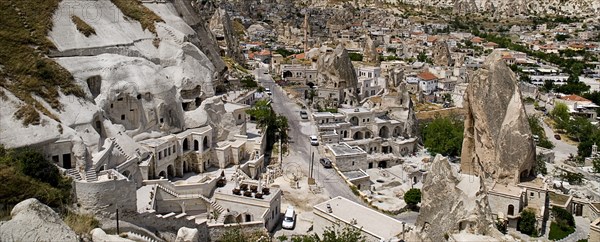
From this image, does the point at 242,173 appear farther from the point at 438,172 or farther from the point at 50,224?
the point at 50,224

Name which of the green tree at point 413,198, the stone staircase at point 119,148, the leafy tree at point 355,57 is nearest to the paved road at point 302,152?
the green tree at point 413,198

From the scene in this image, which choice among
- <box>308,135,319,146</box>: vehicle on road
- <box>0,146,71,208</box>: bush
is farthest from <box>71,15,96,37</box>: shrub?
<box>308,135,319,146</box>: vehicle on road

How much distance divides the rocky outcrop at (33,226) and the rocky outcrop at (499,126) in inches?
1127

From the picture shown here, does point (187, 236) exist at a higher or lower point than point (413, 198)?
higher

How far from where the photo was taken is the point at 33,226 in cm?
1490

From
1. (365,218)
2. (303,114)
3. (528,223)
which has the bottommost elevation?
(528,223)

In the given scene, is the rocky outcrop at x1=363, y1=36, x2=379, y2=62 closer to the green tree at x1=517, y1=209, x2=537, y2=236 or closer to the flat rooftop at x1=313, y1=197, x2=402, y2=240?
the green tree at x1=517, y1=209, x2=537, y2=236

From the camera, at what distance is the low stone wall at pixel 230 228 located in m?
29.6

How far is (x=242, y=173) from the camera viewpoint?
1484 inches

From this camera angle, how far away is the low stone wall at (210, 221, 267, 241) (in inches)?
1166

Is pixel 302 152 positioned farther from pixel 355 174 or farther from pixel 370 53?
pixel 370 53

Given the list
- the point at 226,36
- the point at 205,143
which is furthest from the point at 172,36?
the point at 226,36

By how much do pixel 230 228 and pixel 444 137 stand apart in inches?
1103

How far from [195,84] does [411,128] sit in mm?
21360
